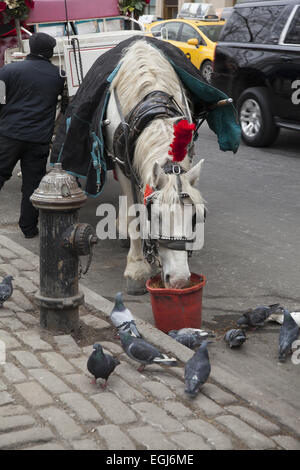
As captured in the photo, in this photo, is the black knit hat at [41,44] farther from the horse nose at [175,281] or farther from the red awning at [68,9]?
the horse nose at [175,281]

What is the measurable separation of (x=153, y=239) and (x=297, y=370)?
1276 mm

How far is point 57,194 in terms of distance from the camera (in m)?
4.37

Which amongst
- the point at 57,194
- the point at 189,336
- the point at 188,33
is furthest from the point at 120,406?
the point at 188,33

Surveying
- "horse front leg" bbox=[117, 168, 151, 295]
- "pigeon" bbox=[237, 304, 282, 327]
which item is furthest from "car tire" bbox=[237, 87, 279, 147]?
"pigeon" bbox=[237, 304, 282, 327]

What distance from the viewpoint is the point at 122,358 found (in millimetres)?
4211

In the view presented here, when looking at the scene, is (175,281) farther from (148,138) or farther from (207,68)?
(207,68)

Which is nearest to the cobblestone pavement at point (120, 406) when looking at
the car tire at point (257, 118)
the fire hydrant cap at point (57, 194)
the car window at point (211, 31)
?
the fire hydrant cap at point (57, 194)

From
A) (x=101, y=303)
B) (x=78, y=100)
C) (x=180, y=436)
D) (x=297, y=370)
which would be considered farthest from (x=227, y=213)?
(x=180, y=436)

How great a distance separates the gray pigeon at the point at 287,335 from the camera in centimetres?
438

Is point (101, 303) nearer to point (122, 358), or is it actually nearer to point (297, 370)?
point (122, 358)

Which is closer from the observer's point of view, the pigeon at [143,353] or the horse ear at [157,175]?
the pigeon at [143,353]

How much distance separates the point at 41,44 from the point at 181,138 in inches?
122

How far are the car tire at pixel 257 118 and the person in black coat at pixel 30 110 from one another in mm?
5327
